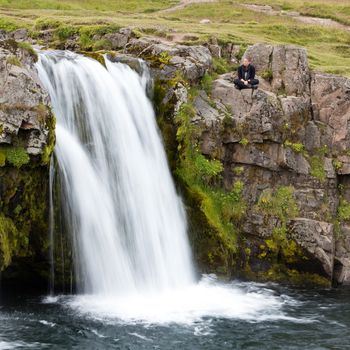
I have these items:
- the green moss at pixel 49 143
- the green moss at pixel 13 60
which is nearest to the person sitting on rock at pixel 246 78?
the green moss at pixel 49 143

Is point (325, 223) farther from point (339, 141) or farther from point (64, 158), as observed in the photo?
point (64, 158)

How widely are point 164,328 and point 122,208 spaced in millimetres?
4183

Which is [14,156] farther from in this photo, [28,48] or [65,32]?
[65,32]

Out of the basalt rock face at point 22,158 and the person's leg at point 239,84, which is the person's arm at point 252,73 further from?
the basalt rock face at point 22,158

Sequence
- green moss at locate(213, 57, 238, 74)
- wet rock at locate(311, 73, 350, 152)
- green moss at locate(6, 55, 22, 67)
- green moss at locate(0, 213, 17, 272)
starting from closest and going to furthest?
green moss at locate(0, 213, 17, 272)
green moss at locate(6, 55, 22, 67)
wet rock at locate(311, 73, 350, 152)
green moss at locate(213, 57, 238, 74)

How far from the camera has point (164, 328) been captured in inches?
541

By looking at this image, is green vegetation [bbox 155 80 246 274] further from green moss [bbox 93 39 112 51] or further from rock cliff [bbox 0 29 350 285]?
green moss [bbox 93 39 112 51]

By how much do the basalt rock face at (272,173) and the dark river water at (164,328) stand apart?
3261 millimetres

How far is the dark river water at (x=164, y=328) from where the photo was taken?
1290 centimetres

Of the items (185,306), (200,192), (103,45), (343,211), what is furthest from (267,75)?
(185,306)

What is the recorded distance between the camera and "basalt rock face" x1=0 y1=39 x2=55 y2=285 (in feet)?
45.4

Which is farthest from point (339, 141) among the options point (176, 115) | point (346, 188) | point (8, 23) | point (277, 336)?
point (8, 23)

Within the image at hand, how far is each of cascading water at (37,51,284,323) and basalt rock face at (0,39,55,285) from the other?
2.46 ft

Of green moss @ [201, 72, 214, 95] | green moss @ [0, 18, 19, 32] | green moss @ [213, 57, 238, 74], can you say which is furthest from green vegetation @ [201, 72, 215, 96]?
green moss @ [0, 18, 19, 32]
